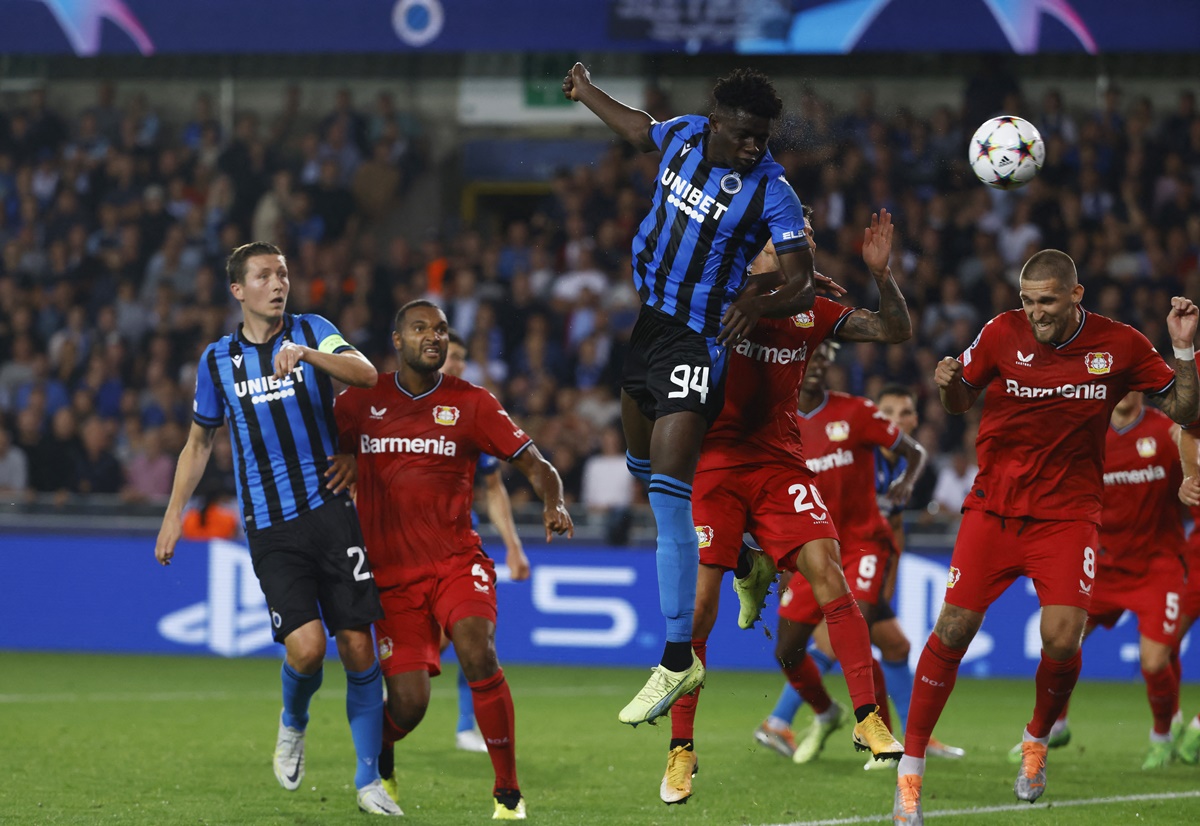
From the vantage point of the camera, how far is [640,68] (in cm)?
1881

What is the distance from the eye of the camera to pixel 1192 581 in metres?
9.66

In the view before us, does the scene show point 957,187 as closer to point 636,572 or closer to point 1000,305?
point 1000,305

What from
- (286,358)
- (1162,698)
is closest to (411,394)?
(286,358)

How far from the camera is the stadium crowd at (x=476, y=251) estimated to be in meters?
15.5

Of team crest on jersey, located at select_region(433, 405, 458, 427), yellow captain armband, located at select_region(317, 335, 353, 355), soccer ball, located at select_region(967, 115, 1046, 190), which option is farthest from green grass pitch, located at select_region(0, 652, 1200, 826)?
soccer ball, located at select_region(967, 115, 1046, 190)

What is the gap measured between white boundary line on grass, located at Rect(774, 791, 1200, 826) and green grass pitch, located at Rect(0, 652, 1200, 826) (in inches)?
1.1

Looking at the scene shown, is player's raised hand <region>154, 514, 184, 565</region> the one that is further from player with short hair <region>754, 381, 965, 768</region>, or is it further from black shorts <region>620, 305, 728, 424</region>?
player with short hair <region>754, 381, 965, 768</region>

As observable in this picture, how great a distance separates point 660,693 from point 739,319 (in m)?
1.51

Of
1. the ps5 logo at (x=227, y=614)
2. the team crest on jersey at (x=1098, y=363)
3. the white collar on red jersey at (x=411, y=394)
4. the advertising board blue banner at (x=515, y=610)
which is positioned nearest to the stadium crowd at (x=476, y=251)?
the advertising board blue banner at (x=515, y=610)

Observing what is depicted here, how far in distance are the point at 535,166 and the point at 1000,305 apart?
256 inches

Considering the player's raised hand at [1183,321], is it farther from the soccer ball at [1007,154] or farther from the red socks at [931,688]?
the red socks at [931,688]

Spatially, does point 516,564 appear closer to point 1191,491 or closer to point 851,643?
point 851,643

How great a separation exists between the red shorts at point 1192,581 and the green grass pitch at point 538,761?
94 centimetres

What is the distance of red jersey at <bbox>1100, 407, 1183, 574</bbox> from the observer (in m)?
9.39
